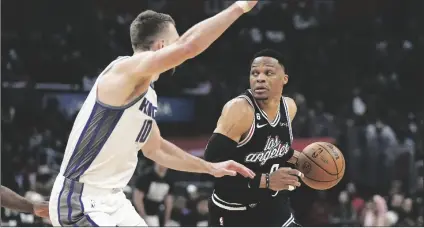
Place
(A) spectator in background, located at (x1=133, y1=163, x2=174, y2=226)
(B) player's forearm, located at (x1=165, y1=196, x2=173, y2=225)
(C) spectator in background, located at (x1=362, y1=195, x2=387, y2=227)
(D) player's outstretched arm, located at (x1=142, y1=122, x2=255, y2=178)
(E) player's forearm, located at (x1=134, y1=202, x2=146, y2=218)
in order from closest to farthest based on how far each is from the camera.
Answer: (D) player's outstretched arm, located at (x1=142, y1=122, x2=255, y2=178), (E) player's forearm, located at (x1=134, y1=202, x2=146, y2=218), (A) spectator in background, located at (x1=133, y1=163, x2=174, y2=226), (B) player's forearm, located at (x1=165, y1=196, x2=173, y2=225), (C) spectator in background, located at (x1=362, y1=195, x2=387, y2=227)

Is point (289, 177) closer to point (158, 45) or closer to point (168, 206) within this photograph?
point (158, 45)

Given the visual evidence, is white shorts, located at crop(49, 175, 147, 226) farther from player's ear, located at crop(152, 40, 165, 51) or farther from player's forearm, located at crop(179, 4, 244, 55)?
player's forearm, located at crop(179, 4, 244, 55)

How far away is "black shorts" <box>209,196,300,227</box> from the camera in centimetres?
602

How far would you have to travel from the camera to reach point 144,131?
4.34 meters

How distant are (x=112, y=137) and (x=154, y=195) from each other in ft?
21.7

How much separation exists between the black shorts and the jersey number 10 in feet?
6.13

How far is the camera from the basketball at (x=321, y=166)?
6180 mm

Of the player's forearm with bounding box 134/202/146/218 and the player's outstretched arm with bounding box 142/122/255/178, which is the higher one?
the player's outstretched arm with bounding box 142/122/255/178

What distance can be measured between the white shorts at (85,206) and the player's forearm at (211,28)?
A: 40.1 inches

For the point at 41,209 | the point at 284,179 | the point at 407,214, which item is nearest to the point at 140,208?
the point at 407,214

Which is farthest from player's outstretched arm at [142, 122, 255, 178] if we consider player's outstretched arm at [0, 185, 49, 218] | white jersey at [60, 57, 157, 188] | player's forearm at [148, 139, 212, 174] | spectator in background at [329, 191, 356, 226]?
spectator in background at [329, 191, 356, 226]

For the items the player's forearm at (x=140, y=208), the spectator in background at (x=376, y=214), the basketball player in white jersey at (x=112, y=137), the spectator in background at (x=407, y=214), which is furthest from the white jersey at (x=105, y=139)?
the spectator in background at (x=407, y=214)

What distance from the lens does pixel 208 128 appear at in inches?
564

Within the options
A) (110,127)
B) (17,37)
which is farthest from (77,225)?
(17,37)
